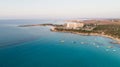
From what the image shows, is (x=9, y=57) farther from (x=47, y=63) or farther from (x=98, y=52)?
(x=98, y=52)

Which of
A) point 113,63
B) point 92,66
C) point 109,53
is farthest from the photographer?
point 109,53

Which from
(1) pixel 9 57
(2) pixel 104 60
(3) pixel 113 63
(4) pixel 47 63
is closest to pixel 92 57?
(2) pixel 104 60

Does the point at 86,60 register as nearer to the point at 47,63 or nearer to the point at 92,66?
the point at 92,66

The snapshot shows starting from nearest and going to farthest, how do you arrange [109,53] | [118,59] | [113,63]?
[113,63], [118,59], [109,53]

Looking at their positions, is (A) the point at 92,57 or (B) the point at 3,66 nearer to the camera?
(B) the point at 3,66

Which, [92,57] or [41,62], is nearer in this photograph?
[41,62]

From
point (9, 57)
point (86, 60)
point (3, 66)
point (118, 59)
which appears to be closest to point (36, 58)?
point (9, 57)

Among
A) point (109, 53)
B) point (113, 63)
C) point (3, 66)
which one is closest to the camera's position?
point (3, 66)

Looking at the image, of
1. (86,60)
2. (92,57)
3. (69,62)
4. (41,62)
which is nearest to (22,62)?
(41,62)
